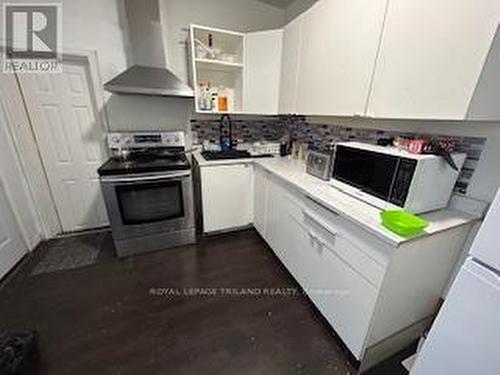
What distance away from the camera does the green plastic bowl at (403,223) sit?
0.95 m

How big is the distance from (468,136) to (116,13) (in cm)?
291

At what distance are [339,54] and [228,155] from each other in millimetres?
1311

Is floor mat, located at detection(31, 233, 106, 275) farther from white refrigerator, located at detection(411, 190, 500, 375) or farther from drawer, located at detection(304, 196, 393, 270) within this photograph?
white refrigerator, located at detection(411, 190, 500, 375)

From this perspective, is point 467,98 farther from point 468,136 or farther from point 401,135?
point 401,135

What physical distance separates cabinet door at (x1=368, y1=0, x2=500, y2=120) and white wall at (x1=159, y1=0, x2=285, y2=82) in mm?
1803

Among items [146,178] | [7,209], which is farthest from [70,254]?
[146,178]

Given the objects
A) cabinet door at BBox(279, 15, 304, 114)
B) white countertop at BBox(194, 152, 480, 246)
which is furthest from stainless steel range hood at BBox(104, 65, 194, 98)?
white countertop at BBox(194, 152, 480, 246)

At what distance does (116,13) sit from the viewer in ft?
6.86

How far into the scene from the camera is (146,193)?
81.2 inches

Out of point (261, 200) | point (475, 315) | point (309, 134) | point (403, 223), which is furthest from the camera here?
point (309, 134)

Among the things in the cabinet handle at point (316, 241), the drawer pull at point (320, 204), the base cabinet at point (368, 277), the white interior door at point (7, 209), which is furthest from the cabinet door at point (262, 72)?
the white interior door at point (7, 209)

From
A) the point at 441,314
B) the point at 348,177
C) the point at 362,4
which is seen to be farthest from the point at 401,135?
the point at 441,314

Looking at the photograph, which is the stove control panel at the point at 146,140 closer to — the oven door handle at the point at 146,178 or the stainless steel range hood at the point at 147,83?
the stainless steel range hood at the point at 147,83

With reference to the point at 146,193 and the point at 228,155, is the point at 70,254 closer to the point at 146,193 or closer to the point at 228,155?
the point at 146,193
